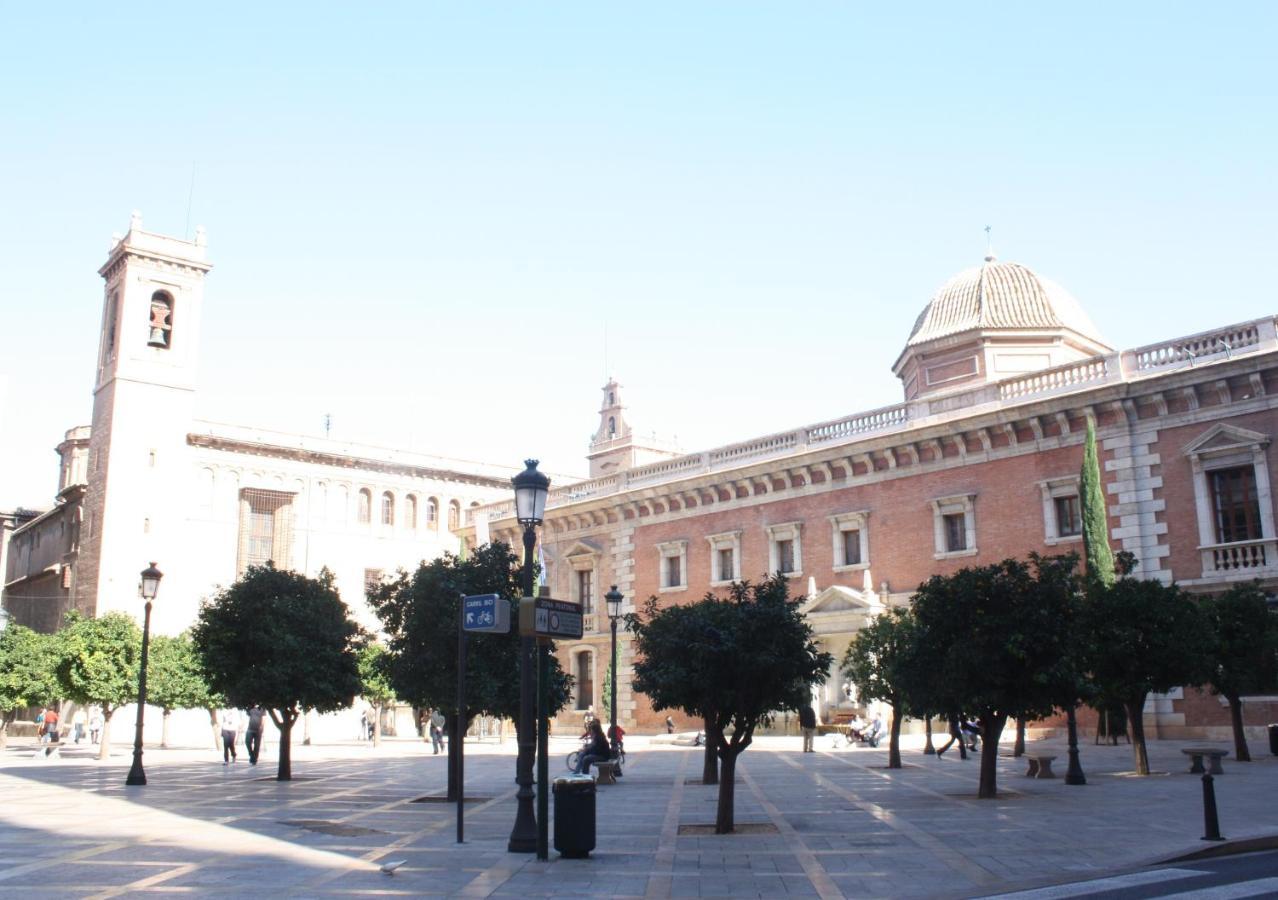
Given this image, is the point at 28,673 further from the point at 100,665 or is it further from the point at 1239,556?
the point at 1239,556

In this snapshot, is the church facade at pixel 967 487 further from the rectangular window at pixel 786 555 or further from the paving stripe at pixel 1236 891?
the paving stripe at pixel 1236 891

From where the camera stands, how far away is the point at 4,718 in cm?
5081

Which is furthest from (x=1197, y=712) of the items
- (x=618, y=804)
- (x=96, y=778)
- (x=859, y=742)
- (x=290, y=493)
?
(x=290, y=493)

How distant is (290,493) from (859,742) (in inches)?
1546

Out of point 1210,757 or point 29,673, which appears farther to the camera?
point 29,673

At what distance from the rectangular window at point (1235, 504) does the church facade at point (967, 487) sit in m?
0.05

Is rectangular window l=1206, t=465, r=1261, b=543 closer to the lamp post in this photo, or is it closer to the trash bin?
the lamp post

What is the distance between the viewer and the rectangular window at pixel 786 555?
39969 millimetres

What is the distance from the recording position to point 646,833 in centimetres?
1470

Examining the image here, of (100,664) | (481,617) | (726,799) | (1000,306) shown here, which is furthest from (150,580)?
(1000,306)

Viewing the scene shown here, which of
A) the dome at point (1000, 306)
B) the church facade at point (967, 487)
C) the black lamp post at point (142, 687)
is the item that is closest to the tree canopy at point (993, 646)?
the church facade at point (967, 487)

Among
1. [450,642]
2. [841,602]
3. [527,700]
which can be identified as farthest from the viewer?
[841,602]

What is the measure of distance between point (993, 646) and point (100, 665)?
3191cm

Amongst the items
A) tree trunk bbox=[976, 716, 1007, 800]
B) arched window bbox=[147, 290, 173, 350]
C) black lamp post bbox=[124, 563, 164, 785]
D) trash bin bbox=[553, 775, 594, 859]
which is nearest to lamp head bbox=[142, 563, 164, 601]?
black lamp post bbox=[124, 563, 164, 785]
